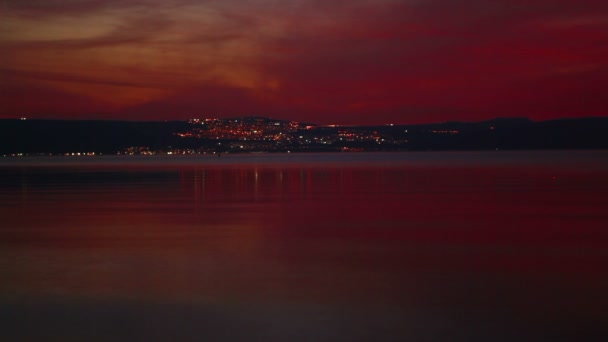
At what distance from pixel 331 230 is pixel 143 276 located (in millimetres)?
5591

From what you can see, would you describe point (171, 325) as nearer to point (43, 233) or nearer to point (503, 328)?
point (503, 328)

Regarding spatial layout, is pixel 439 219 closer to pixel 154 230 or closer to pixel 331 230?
pixel 331 230

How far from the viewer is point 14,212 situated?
19375 millimetres

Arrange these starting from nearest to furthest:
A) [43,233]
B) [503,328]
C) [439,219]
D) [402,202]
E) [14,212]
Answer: [503,328]
[43,233]
[439,219]
[14,212]
[402,202]

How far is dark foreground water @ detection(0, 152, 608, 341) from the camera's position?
25.2 ft

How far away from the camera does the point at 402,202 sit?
21.4 m

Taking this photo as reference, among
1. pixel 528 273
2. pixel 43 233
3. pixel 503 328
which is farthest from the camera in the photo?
pixel 43 233

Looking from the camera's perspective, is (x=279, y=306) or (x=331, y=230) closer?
(x=279, y=306)

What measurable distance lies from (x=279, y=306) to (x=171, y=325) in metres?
1.40

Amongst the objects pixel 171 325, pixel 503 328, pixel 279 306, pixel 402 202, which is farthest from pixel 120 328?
pixel 402 202

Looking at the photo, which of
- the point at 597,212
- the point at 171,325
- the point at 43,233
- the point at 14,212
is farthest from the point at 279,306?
the point at 14,212

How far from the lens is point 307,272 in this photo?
10492 mm

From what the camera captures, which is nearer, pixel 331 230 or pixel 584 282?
pixel 584 282

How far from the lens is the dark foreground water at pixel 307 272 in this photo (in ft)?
25.2
